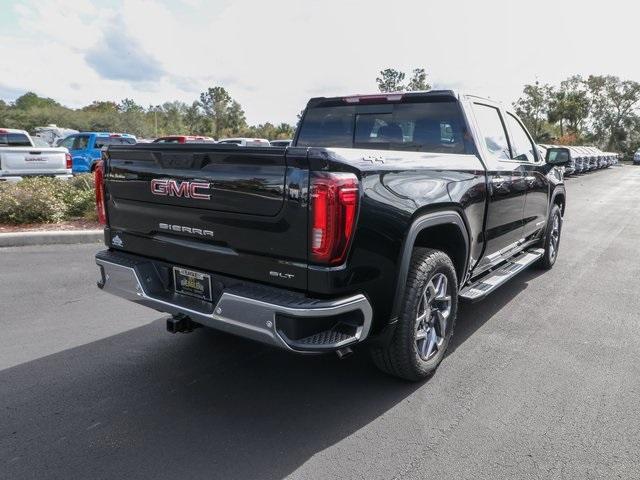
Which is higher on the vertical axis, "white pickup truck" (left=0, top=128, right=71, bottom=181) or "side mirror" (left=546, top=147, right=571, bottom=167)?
"side mirror" (left=546, top=147, right=571, bottom=167)

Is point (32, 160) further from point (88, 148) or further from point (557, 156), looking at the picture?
point (557, 156)

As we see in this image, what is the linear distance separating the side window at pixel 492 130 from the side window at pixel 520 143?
0.68 feet

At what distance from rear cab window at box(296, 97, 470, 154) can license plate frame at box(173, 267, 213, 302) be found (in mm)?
2202

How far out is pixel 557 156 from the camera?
5.72 metres

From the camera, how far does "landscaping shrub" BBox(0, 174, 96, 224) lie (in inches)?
336

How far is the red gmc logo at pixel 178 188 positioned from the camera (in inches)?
118

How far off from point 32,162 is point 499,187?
11.0 meters

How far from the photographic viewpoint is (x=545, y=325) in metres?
4.57


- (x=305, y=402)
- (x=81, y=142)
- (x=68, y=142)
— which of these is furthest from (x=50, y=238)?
(x=68, y=142)

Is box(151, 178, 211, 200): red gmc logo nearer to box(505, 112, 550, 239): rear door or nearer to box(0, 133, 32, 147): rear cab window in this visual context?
box(505, 112, 550, 239): rear door

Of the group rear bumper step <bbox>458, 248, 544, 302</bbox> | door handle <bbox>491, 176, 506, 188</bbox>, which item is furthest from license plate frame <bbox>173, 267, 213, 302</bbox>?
door handle <bbox>491, 176, 506, 188</bbox>

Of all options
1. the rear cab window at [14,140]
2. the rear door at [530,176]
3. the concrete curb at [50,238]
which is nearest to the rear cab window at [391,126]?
the rear door at [530,176]

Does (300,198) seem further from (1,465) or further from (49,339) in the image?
(49,339)

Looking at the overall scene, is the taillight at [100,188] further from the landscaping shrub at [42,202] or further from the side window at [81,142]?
the side window at [81,142]
